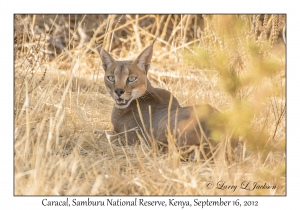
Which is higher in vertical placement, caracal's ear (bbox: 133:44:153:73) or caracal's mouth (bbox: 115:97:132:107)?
caracal's ear (bbox: 133:44:153:73)

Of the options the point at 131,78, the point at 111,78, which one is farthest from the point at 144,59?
the point at 111,78

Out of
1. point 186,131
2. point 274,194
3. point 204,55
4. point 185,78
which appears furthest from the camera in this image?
point 185,78

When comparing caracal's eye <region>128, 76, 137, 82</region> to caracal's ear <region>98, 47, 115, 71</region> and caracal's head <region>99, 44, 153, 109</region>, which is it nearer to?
caracal's head <region>99, 44, 153, 109</region>

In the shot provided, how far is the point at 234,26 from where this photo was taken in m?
3.15

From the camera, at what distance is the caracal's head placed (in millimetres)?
4639

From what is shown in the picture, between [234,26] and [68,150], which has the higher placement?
[234,26]

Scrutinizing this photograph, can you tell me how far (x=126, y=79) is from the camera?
15.3 feet

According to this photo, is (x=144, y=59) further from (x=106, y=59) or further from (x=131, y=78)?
(x=106, y=59)

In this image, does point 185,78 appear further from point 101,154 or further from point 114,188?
point 114,188

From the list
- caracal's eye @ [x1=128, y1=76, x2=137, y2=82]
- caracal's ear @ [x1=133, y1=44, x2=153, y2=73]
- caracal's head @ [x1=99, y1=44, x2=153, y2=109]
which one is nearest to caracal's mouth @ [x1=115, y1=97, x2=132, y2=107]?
caracal's head @ [x1=99, y1=44, x2=153, y2=109]

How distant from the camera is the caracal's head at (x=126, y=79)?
464cm

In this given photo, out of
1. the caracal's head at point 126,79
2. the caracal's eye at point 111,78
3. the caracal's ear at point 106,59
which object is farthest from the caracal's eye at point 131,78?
the caracal's ear at point 106,59
